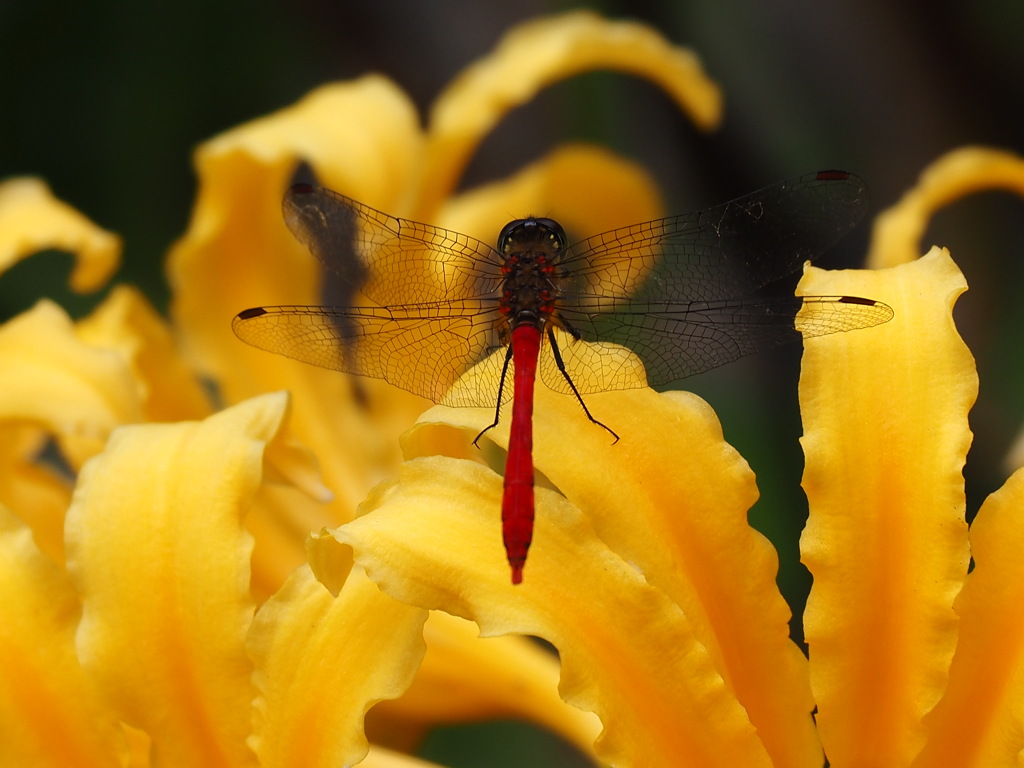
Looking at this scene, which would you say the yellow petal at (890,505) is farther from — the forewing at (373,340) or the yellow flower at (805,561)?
the forewing at (373,340)

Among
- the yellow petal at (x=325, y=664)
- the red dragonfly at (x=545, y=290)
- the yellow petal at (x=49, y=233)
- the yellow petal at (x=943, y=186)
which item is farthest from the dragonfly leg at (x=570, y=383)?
the yellow petal at (x=49, y=233)

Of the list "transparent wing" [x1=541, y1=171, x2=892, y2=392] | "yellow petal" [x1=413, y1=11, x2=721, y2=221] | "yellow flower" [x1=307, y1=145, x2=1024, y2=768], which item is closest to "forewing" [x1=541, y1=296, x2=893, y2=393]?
"transparent wing" [x1=541, y1=171, x2=892, y2=392]

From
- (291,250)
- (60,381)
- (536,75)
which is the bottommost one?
(60,381)

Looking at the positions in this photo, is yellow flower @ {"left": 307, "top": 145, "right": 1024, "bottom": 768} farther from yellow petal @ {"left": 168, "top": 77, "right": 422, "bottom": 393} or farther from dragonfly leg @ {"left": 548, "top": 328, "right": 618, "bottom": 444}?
yellow petal @ {"left": 168, "top": 77, "right": 422, "bottom": 393}

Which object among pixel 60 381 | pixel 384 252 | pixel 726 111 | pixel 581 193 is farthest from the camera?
pixel 726 111

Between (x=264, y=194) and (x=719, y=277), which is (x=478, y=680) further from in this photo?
(x=264, y=194)

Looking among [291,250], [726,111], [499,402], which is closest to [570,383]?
[499,402]
